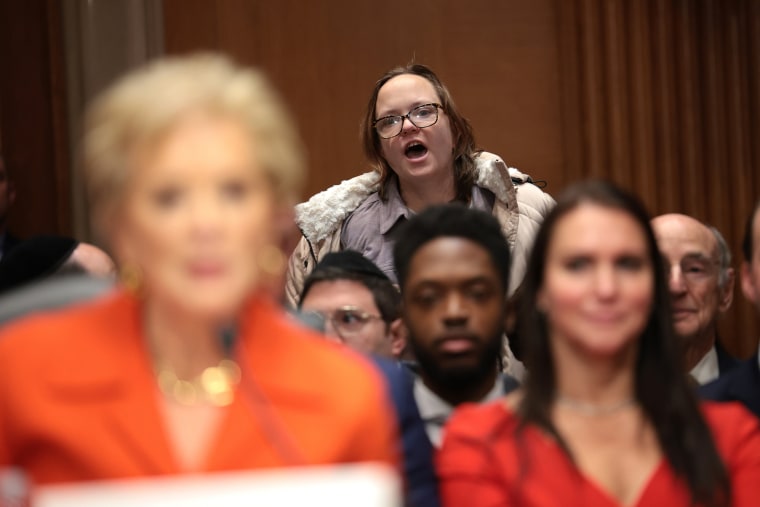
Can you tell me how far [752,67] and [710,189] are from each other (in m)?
0.46

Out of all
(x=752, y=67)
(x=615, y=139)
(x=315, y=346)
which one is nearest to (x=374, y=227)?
(x=615, y=139)

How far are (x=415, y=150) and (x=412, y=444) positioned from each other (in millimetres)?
1640

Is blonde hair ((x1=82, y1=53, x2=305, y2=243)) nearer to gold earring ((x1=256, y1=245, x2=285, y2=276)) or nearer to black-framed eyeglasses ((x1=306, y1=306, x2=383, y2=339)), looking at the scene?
gold earring ((x1=256, y1=245, x2=285, y2=276))

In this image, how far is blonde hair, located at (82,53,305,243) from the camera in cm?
142

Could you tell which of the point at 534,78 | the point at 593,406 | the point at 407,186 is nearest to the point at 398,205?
the point at 407,186

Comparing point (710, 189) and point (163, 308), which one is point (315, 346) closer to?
point (163, 308)

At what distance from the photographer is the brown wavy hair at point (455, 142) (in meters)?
3.68

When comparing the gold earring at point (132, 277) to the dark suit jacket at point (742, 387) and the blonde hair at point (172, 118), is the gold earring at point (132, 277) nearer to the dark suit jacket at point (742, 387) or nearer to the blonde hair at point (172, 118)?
the blonde hair at point (172, 118)

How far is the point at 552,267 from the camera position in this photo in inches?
85.0

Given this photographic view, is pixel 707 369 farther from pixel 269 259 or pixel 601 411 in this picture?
pixel 269 259

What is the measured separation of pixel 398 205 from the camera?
12.0ft

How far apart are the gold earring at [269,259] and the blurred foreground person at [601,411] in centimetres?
74

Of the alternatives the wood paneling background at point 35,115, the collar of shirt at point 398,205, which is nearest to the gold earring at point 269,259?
the collar of shirt at point 398,205

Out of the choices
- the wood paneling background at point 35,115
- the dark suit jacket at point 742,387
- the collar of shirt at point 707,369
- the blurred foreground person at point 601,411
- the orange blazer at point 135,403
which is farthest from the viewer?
the wood paneling background at point 35,115
